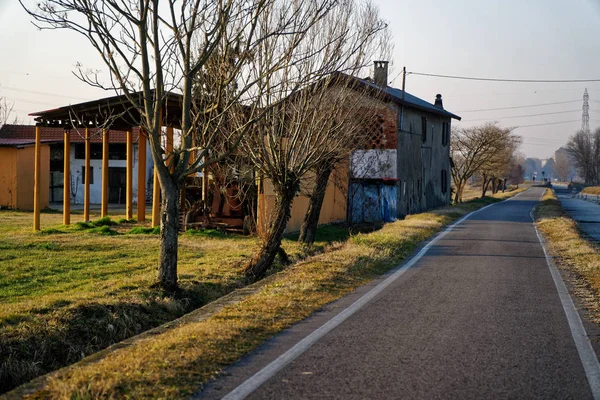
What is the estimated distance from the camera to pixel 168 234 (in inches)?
425

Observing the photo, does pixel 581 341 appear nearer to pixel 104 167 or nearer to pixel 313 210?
pixel 313 210

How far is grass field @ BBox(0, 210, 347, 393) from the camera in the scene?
8.35m

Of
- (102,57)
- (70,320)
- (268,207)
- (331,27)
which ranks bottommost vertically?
(70,320)

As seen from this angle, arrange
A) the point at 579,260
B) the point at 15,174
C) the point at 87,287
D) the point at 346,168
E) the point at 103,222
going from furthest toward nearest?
the point at 15,174 < the point at 346,168 < the point at 103,222 < the point at 579,260 < the point at 87,287

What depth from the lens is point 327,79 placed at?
1485 centimetres

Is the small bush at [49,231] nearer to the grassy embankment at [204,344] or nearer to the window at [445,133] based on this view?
the grassy embankment at [204,344]

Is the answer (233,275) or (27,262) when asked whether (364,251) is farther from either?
(27,262)

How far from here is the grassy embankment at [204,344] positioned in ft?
17.1

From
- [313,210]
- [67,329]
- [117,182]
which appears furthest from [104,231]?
[117,182]

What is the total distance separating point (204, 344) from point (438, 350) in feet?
7.44

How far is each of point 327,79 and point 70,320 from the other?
317 inches

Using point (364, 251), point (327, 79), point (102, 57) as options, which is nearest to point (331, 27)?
point (327, 79)

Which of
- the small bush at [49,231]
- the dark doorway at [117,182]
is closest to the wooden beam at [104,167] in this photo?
the small bush at [49,231]

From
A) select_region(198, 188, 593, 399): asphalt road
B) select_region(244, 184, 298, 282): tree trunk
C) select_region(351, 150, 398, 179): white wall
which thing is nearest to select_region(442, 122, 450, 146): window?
select_region(351, 150, 398, 179): white wall
